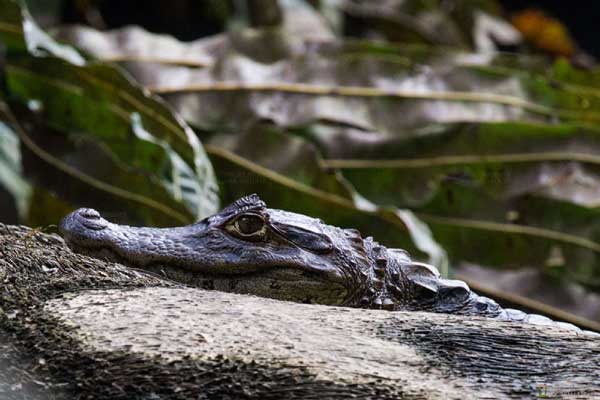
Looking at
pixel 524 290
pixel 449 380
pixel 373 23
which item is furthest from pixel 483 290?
pixel 373 23

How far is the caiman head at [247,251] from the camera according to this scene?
6.54 ft

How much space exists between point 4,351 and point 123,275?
0.39 meters

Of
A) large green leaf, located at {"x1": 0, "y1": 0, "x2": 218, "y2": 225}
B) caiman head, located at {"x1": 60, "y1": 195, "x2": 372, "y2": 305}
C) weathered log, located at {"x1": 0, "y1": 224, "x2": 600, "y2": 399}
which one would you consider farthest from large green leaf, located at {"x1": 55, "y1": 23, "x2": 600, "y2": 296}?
weathered log, located at {"x1": 0, "y1": 224, "x2": 600, "y2": 399}

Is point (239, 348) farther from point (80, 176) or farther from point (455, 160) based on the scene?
point (455, 160)

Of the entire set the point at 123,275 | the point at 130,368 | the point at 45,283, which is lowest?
the point at 130,368

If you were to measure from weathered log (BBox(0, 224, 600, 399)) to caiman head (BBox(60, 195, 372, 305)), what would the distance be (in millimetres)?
282

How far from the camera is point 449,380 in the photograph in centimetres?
144

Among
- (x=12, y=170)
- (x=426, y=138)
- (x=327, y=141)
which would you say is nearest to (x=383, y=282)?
(x=12, y=170)

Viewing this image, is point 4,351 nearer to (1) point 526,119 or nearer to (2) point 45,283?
(2) point 45,283

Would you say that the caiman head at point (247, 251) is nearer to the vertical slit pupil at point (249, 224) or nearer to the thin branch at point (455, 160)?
the vertical slit pupil at point (249, 224)

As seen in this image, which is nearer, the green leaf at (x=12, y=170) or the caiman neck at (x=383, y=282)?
the caiman neck at (x=383, y=282)

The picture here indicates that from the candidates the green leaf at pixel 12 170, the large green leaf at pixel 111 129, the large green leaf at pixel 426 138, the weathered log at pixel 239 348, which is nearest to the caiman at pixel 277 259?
the weathered log at pixel 239 348

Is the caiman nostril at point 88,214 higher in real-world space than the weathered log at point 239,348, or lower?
higher

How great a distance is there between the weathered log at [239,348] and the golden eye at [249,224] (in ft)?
1.51
